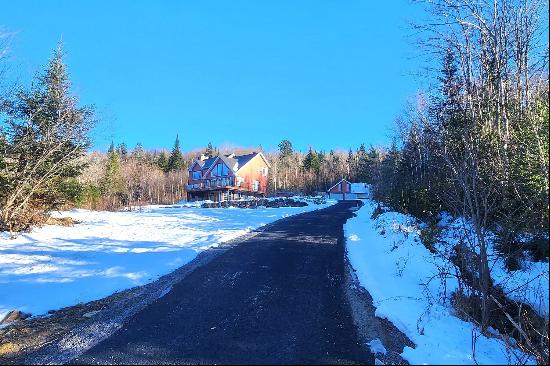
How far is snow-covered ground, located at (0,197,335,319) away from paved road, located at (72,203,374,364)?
5.07 ft

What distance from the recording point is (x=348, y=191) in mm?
80188

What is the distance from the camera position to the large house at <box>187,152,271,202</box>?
5569 centimetres

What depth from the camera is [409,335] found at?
519cm

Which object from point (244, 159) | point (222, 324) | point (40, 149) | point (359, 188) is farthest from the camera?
point (359, 188)

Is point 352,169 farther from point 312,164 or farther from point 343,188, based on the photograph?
point 343,188

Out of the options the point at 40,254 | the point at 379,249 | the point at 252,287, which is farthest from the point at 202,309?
the point at 379,249

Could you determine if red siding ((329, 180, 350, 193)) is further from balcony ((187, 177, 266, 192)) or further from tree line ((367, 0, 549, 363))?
tree line ((367, 0, 549, 363))

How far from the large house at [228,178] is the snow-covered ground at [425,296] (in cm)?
4426

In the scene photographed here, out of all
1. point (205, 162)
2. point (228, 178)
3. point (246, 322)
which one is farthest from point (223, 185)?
point (246, 322)

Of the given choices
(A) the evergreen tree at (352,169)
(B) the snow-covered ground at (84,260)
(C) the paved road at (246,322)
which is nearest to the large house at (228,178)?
(A) the evergreen tree at (352,169)

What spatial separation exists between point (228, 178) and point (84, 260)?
4586 cm

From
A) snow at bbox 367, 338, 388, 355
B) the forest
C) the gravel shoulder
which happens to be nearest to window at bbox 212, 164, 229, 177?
the forest

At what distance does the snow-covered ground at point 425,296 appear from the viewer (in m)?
4.42

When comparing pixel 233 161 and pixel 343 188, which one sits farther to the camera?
pixel 343 188
